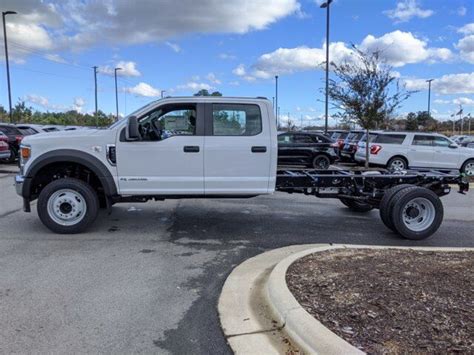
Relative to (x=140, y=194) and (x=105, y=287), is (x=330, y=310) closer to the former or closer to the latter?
(x=105, y=287)

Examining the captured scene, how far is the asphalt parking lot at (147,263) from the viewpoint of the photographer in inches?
150

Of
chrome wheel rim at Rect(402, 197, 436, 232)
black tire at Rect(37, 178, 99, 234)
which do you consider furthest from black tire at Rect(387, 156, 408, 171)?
black tire at Rect(37, 178, 99, 234)

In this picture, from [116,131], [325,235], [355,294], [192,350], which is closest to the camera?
[192,350]

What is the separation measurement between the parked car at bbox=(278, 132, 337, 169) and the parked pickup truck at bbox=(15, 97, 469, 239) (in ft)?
40.4

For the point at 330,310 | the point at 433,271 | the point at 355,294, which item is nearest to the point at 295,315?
the point at 330,310

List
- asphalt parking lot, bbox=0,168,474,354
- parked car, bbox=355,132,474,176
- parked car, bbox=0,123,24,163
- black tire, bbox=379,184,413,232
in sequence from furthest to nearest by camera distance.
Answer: parked car, bbox=0,123,24,163
parked car, bbox=355,132,474,176
black tire, bbox=379,184,413,232
asphalt parking lot, bbox=0,168,474,354

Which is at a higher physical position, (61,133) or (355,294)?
(61,133)

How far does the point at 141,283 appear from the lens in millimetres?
5043

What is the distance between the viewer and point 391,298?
4113mm

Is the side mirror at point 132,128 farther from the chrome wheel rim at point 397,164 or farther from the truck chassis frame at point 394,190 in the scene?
the chrome wheel rim at point 397,164

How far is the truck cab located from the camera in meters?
7.02

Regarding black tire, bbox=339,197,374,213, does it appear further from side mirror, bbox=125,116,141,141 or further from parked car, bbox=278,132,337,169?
parked car, bbox=278,132,337,169

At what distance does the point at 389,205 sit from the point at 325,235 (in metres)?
1.12

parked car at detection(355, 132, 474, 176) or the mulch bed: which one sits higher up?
parked car at detection(355, 132, 474, 176)
